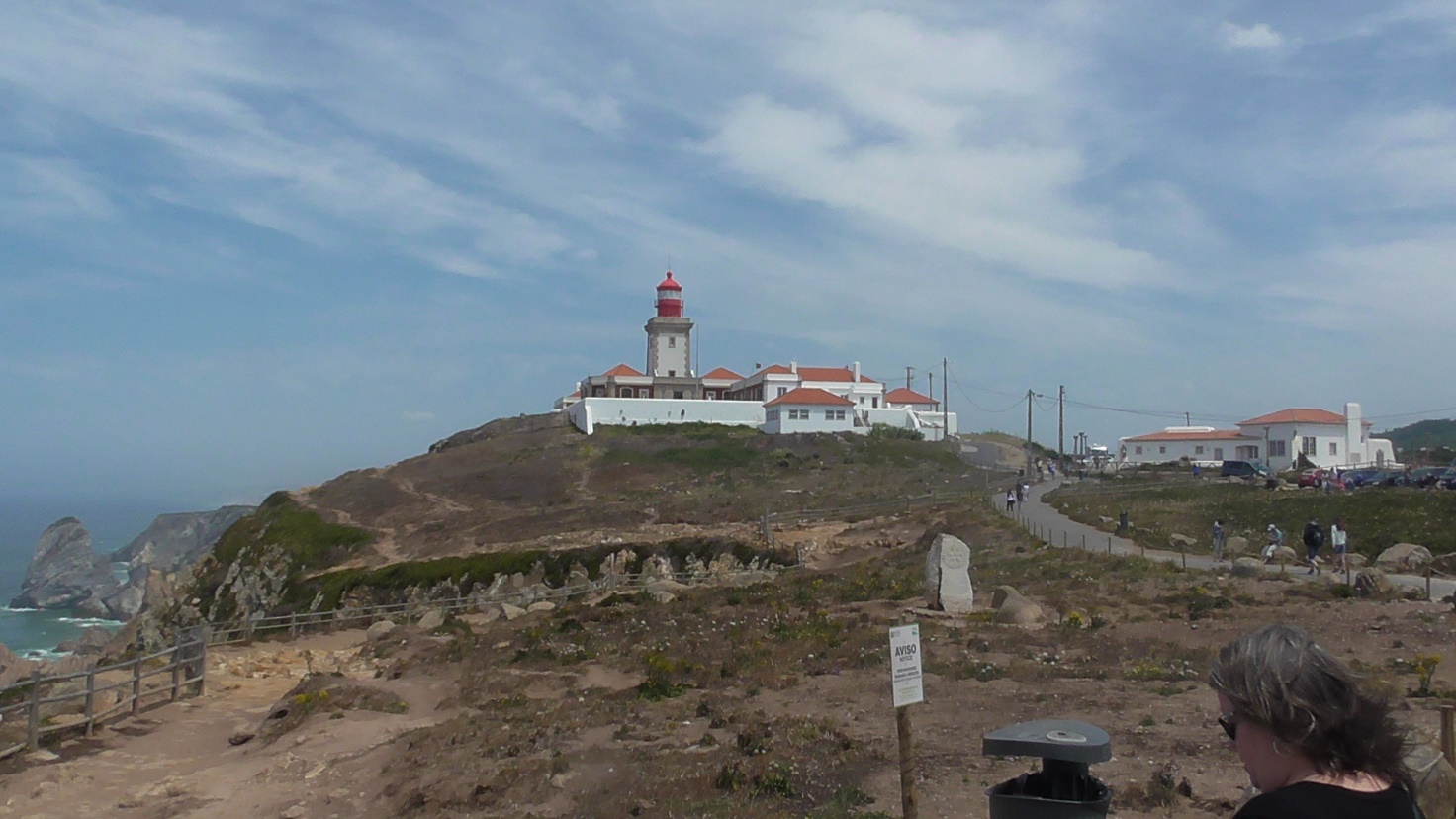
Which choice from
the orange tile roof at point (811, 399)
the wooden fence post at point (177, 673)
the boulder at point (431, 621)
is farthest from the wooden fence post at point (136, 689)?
the orange tile roof at point (811, 399)

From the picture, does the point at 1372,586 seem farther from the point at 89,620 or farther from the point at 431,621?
the point at 89,620

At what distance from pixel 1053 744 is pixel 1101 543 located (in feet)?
99.9

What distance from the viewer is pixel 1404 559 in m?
27.0

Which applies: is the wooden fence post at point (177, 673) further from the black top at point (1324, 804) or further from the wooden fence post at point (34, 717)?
the black top at point (1324, 804)

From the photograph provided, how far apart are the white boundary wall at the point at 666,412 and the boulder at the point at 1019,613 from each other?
60.6 m

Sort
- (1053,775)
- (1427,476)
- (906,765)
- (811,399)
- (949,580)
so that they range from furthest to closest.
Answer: (811,399), (1427,476), (949,580), (906,765), (1053,775)

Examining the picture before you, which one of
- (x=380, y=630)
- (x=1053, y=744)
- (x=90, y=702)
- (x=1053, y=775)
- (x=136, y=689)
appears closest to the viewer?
(x=1053, y=744)

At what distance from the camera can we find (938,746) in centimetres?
1134

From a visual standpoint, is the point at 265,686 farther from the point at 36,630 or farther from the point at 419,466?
the point at 36,630

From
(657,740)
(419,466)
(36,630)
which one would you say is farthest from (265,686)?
(36,630)

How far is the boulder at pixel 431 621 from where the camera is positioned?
26.6 meters

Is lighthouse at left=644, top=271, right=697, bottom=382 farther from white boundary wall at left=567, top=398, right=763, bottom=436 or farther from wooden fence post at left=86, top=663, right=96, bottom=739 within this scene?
wooden fence post at left=86, top=663, right=96, bottom=739

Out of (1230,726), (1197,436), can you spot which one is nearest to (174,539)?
(1197,436)

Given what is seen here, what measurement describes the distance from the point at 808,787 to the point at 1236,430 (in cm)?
7635
